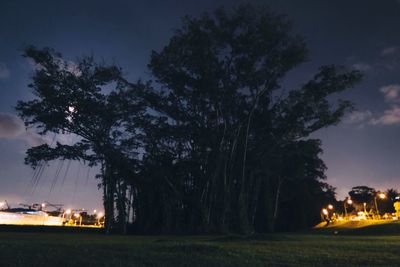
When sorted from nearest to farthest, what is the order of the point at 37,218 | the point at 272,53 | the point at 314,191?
the point at 272,53 → the point at 314,191 → the point at 37,218

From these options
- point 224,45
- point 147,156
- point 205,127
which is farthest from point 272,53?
point 147,156

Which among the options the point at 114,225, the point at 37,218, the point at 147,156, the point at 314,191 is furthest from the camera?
the point at 37,218

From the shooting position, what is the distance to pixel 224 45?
31.1 meters

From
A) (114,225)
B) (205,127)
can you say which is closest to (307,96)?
(205,127)

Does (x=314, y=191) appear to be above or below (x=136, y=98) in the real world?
below

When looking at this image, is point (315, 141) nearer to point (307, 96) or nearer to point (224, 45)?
point (307, 96)

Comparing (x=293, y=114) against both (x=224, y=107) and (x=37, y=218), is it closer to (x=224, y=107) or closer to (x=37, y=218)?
(x=224, y=107)

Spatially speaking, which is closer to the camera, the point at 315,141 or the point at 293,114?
the point at 293,114

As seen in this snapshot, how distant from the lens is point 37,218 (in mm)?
62406

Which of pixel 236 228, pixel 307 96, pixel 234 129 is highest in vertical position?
Result: pixel 307 96

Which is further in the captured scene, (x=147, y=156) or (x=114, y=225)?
(x=114, y=225)

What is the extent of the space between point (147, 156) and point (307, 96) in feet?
53.6

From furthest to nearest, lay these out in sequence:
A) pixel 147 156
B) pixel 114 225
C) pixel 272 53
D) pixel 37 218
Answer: pixel 37 218, pixel 114 225, pixel 147 156, pixel 272 53

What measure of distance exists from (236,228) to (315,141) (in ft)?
43.3
